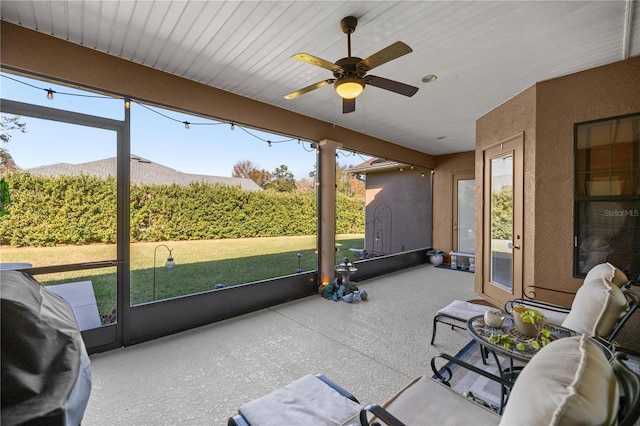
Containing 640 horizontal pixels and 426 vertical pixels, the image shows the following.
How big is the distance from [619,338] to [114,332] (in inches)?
207

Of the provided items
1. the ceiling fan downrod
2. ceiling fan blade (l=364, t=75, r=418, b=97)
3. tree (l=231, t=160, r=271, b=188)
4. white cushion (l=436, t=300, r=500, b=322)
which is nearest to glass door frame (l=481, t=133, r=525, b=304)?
white cushion (l=436, t=300, r=500, b=322)

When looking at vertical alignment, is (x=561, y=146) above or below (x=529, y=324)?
above

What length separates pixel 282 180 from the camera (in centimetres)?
594

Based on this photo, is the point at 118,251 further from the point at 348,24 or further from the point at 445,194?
the point at 445,194

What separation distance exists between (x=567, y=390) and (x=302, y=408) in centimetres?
114

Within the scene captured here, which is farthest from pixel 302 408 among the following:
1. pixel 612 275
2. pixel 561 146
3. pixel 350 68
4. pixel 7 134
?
pixel 561 146

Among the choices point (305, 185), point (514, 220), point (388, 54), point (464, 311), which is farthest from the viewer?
point (305, 185)

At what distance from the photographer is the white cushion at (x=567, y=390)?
77 centimetres

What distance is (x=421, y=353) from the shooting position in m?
2.87

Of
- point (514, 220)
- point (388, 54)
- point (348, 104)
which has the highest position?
point (388, 54)

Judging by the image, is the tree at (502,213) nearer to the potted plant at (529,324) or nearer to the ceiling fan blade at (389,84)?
the potted plant at (529,324)

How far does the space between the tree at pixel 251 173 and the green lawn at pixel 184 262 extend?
48.0 inches

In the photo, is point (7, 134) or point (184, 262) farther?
point (184, 262)

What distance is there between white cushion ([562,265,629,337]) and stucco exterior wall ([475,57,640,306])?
137cm
